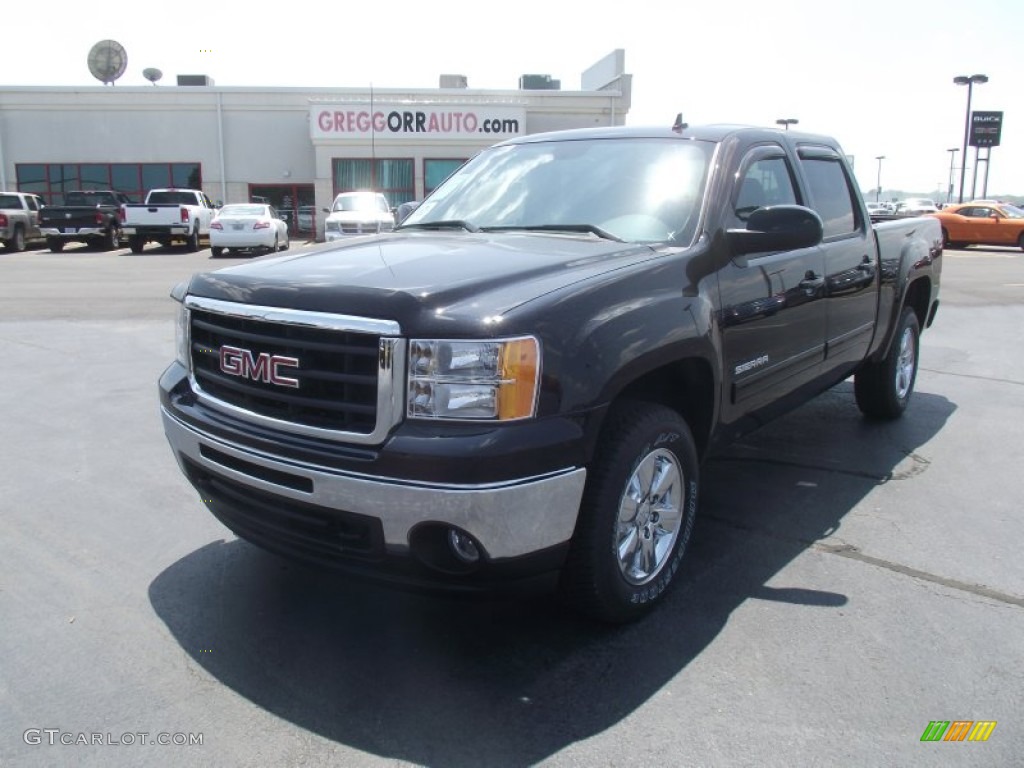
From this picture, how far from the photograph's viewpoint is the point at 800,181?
4773 millimetres

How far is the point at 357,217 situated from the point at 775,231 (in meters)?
20.3

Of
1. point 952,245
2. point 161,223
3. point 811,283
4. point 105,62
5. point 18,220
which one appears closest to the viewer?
point 811,283

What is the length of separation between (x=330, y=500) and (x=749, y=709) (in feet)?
5.05

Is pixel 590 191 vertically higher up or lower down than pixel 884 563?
higher up

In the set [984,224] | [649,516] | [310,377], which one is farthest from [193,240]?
[984,224]

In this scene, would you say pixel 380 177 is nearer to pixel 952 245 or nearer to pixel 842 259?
pixel 952 245

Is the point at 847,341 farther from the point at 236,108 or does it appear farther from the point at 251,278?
the point at 236,108

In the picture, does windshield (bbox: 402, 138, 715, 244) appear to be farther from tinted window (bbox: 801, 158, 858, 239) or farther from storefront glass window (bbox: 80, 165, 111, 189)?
storefront glass window (bbox: 80, 165, 111, 189)

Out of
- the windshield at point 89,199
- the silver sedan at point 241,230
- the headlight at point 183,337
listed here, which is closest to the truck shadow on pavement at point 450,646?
the headlight at point 183,337

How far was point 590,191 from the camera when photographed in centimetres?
414

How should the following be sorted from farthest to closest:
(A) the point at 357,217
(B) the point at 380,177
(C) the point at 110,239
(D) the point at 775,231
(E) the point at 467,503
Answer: (B) the point at 380,177, (C) the point at 110,239, (A) the point at 357,217, (D) the point at 775,231, (E) the point at 467,503

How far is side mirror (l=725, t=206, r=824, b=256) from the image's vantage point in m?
3.71

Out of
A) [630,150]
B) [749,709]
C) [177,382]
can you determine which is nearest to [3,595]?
[177,382]
